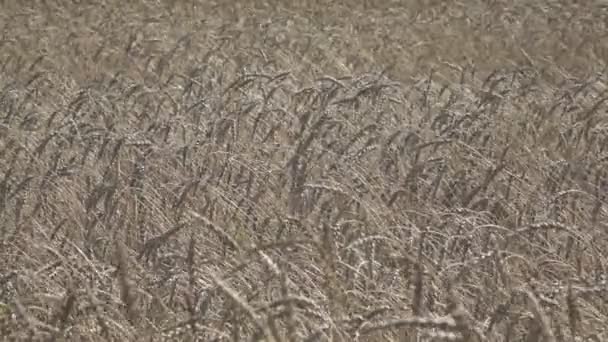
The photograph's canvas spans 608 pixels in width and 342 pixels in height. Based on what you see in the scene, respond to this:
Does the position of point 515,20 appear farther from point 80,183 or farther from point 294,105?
point 80,183

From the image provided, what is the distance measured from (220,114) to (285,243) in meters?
3.29

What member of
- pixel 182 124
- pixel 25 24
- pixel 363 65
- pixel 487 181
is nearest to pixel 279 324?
pixel 487 181

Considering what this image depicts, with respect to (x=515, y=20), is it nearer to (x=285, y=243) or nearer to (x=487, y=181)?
(x=487, y=181)

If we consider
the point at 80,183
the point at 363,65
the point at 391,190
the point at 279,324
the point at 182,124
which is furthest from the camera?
the point at 363,65

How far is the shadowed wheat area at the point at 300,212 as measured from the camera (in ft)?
7.74

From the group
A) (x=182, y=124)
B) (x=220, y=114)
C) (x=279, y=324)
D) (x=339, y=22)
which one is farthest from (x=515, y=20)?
(x=279, y=324)

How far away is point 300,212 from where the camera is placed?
3.40 metres

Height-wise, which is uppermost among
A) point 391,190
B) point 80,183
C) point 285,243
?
point 285,243

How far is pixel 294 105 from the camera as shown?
5.21 metres

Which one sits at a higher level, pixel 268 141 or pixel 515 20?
pixel 515 20

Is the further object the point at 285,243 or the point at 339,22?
the point at 339,22

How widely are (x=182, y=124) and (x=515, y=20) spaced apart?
263 inches

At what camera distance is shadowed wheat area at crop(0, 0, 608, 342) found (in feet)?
7.74

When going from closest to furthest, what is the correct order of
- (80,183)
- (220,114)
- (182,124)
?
(80,183), (182,124), (220,114)
